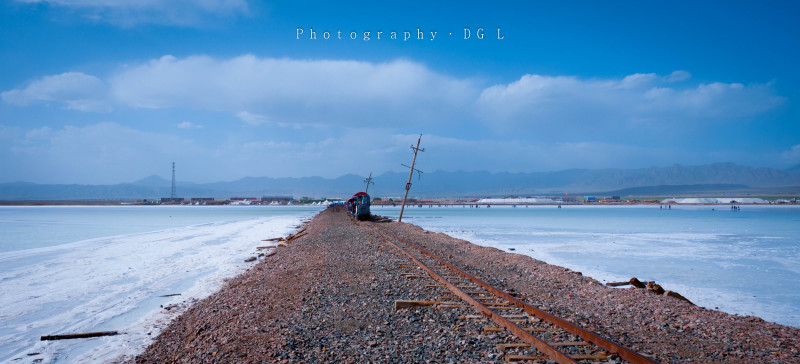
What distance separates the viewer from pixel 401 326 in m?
7.00

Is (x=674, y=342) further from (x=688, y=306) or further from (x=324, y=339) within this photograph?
A: (x=324, y=339)

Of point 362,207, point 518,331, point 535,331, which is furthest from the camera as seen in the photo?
point 362,207

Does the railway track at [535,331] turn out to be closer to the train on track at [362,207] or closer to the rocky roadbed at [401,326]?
the rocky roadbed at [401,326]

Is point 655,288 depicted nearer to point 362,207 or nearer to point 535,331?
point 535,331

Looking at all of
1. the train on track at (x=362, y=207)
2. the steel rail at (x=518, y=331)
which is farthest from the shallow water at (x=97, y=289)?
the train on track at (x=362, y=207)

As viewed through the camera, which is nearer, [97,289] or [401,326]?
[401,326]

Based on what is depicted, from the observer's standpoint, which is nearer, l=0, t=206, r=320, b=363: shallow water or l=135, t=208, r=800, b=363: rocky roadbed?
l=135, t=208, r=800, b=363: rocky roadbed

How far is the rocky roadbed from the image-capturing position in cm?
595

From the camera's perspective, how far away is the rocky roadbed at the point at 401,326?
595cm

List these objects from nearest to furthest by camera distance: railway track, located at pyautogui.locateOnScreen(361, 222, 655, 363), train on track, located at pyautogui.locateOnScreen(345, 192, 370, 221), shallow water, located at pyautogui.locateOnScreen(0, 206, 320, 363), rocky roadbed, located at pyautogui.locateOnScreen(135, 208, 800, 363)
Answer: railway track, located at pyautogui.locateOnScreen(361, 222, 655, 363) → rocky roadbed, located at pyautogui.locateOnScreen(135, 208, 800, 363) → shallow water, located at pyautogui.locateOnScreen(0, 206, 320, 363) → train on track, located at pyautogui.locateOnScreen(345, 192, 370, 221)

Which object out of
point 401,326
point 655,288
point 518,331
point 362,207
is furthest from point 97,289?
point 362,207

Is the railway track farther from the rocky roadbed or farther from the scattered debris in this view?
the scattered debris

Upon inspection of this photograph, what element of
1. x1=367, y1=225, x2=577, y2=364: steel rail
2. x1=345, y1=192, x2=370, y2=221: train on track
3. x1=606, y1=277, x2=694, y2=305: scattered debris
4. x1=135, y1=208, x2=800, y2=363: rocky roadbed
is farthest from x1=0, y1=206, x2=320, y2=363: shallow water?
x1=345, y1=192, x2=370, y2=221: train on track

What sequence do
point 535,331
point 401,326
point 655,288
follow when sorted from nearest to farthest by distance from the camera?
point 535,331, point 401,326, point 655,288
